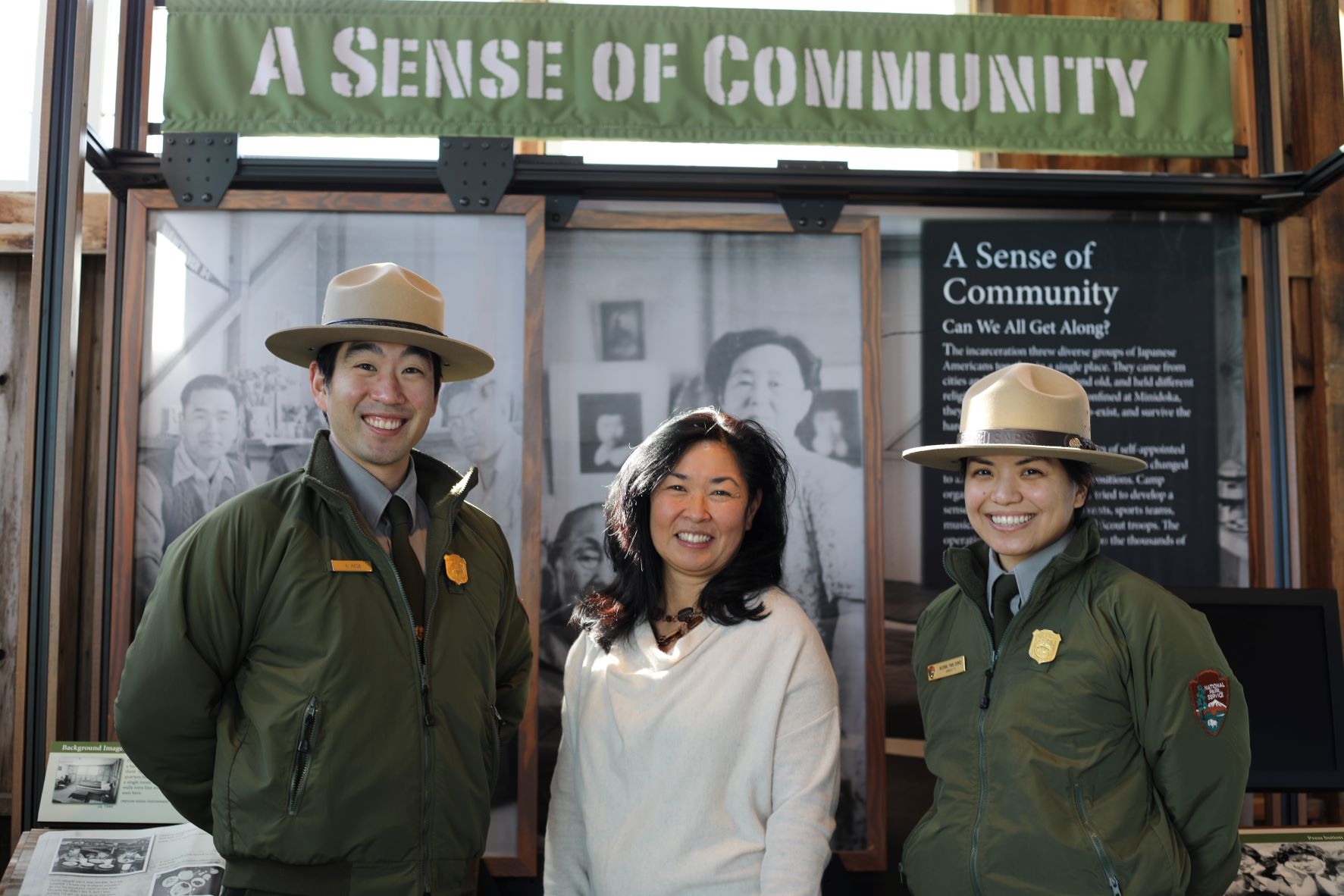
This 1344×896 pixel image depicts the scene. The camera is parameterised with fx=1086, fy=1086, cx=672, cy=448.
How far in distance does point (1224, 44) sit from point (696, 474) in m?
2.68

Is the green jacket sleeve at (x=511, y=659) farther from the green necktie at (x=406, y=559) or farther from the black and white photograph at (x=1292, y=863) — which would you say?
the black and white photograph at (x=1292, y=863)

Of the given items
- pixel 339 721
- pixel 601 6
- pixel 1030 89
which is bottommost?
pixel 339 721

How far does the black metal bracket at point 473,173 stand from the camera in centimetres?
338

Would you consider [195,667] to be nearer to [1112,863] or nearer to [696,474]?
[696,474]

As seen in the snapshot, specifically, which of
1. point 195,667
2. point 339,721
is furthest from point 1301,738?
point 195,667

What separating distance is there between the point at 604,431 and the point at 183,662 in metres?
1.71

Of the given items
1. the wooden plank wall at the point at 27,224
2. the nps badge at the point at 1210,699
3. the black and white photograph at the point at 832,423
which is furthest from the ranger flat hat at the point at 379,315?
the wooden plank wall at the point at 27,224

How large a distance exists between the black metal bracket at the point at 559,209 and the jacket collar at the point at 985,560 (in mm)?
1700

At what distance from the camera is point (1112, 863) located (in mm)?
1965

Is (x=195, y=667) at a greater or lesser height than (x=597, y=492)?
lesser

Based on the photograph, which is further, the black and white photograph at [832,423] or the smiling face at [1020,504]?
the black and white photograph at [832,423]

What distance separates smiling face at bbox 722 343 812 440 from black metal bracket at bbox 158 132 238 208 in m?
1.68

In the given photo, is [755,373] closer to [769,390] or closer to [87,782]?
[769,390]

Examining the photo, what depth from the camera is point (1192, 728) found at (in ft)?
6.51
